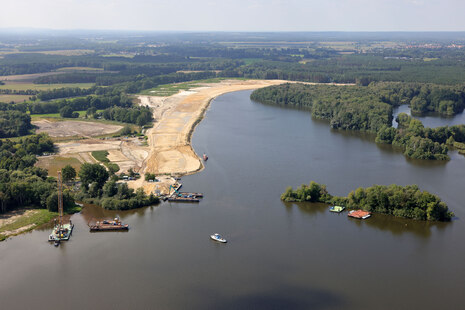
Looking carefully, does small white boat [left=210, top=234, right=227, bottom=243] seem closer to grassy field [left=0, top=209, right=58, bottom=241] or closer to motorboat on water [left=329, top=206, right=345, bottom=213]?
motorboat on water [left=329, top=206, right=345, bottom=213]

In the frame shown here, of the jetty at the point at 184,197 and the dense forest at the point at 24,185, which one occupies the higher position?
the dense forest at the point at 24,185

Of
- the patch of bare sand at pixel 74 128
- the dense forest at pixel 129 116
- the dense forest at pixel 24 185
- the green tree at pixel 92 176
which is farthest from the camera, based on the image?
the dense forest at pixel 129 116

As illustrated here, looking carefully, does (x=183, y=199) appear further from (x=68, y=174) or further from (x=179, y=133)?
(x=179, y=133)

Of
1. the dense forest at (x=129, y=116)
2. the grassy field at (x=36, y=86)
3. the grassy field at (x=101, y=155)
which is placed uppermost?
the grassy field at (x=36, y=86)

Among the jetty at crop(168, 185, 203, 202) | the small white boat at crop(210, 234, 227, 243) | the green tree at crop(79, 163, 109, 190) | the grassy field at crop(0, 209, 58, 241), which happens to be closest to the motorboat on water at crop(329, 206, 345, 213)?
the small white boat at crop(210, 234, 227, 243)

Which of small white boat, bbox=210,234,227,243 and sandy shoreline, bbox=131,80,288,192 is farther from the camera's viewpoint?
sandy shoreline, bbox=131,80,288,192

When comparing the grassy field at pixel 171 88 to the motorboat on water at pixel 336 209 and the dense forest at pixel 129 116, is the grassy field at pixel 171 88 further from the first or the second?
the motorboat on water at pixel 336 209

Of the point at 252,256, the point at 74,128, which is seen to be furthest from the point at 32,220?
the point at 74,128

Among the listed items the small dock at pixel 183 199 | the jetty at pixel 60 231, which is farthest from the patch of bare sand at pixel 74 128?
the jetty at pixel 60 231
